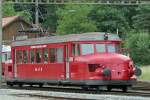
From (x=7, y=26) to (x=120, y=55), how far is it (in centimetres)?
6747

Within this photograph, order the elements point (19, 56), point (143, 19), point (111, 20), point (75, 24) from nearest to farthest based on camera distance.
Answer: point (19, 56)
point (75, 24)
point (143, 19)
point (111, 20)

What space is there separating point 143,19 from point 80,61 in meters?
60.2

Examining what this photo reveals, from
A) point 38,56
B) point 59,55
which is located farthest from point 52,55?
point 38,56

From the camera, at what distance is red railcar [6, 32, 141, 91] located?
94.1 ft

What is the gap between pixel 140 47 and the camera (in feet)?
250

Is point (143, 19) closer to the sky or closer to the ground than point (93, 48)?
closer to the ground

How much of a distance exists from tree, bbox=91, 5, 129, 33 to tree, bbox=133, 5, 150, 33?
20.2 feet

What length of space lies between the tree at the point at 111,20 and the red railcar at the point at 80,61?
6415 centimetres

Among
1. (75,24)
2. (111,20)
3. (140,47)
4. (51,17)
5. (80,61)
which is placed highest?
(80,61)

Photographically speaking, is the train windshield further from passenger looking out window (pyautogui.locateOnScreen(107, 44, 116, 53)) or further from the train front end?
the train front end

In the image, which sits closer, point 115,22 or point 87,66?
point 87,66

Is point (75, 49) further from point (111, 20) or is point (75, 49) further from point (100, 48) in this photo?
point (111, 20)

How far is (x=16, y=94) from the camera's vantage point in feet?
92.4

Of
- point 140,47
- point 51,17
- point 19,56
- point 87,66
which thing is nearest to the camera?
point 87,66
